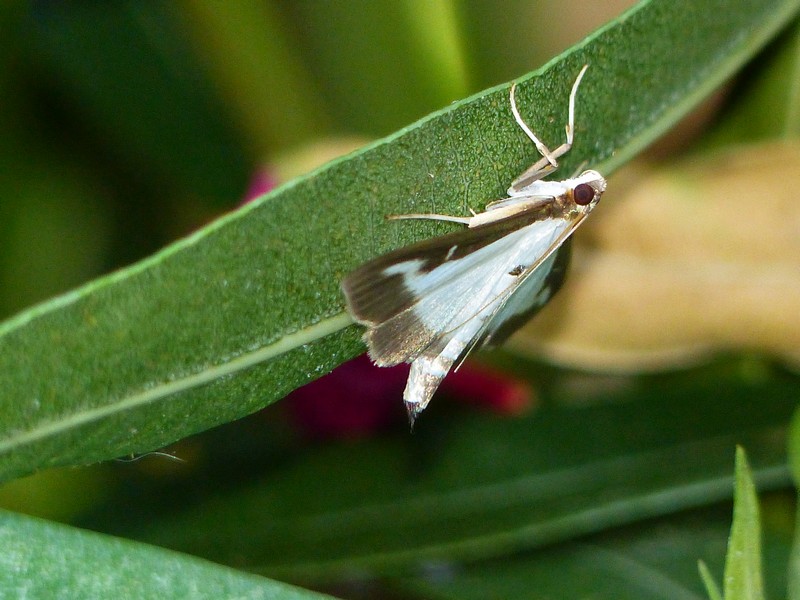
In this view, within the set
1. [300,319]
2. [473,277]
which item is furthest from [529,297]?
[300,319]

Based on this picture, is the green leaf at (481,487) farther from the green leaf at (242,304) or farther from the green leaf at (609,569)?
the green leaf at (242,304)

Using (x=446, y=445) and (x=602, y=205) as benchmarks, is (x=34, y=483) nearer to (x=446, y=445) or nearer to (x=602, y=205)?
(x=446, y=445)

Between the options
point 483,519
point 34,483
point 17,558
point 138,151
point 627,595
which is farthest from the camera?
point 138,151

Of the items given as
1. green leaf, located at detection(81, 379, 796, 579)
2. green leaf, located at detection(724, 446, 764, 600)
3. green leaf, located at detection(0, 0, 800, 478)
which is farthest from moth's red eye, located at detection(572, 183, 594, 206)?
green leaf, located at detection(81, 379, 796, 579)

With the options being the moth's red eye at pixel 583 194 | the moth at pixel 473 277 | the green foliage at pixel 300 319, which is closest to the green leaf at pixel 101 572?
the green foliage at pixel 300 319

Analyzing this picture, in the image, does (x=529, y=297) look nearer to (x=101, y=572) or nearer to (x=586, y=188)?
(x=586, y=188)

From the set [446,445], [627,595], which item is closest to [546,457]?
[446,445]
